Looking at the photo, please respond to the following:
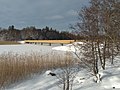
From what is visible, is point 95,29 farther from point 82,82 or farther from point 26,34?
point 26,34

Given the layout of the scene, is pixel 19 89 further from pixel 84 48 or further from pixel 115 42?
pixel 115 42

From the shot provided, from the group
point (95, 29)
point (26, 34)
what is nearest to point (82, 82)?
point (95, 29)

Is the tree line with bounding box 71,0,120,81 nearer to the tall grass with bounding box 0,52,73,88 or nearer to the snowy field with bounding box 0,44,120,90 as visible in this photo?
the snowy field with bounding box 0,44,120,90

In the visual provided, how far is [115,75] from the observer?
911 centimetres

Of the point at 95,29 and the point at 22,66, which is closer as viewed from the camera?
the point at 95,29

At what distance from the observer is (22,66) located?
13.3m

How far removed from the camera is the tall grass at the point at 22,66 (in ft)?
39.8

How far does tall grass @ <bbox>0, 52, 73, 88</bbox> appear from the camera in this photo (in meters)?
12.1

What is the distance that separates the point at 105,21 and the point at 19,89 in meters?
4.55

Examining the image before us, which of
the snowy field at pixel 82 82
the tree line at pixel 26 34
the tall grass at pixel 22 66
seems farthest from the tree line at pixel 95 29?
the tree line at pixel 26 34

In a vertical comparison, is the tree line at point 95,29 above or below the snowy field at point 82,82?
above

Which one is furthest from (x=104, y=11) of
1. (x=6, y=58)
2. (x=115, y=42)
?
(x=6, y=58)

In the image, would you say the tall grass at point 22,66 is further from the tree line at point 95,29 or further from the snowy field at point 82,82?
the tree line at point 95,29

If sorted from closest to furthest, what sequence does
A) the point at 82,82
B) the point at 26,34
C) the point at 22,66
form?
1. the point at 82,82
2. the point at 22,66
3. the point at 26,34
